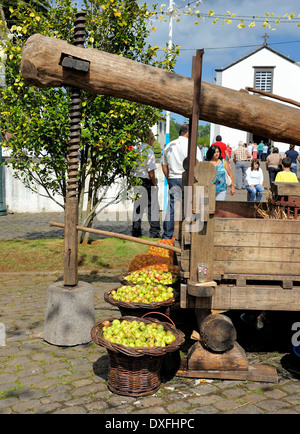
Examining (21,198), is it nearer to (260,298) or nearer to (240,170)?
(240,170)

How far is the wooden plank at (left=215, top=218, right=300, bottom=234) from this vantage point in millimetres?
4625

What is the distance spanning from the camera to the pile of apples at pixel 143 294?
5248 mm

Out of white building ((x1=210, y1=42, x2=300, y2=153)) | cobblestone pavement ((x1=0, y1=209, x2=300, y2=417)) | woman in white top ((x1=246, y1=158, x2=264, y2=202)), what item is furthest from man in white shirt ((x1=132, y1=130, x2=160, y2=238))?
white building ((x1=210, y1=42, x2=300, y2=153))

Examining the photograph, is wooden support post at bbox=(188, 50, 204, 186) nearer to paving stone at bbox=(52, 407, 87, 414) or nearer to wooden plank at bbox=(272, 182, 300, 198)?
wooden plank at bbox=(272, 182, 300, 198)

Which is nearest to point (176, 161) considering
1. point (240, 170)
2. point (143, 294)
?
point (143, 294)

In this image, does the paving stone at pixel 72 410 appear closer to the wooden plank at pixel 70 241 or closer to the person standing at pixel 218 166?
the wooden plank at pixel 70 241

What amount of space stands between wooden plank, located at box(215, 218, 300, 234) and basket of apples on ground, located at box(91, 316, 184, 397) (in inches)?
42.7

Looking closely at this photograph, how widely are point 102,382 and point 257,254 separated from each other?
6.13 ft

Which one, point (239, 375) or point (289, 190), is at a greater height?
point (289, 190)

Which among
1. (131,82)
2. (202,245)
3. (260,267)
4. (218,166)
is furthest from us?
(218,166)

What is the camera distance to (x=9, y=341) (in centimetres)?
550

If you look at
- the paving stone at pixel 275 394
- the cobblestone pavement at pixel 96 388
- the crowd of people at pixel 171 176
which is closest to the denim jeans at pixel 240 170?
the crowd of people at pixel 171 176

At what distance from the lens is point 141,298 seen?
17.2 feet
